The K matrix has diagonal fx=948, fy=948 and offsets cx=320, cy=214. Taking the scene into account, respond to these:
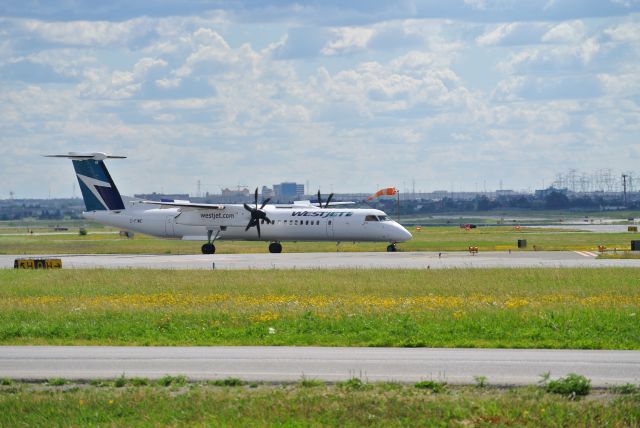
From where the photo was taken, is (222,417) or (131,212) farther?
(131,212)

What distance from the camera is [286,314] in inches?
1032

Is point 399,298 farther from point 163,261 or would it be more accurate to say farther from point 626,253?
point 626,253

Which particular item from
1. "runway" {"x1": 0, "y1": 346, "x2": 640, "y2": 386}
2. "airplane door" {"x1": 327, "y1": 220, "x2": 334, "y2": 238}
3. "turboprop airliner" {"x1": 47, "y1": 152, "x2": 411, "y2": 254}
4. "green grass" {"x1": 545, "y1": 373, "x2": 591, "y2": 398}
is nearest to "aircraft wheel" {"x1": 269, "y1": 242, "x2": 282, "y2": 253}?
"turboprop airliner" {"x1": 47, "y1": 152, "x2": 411, "y2": 254}

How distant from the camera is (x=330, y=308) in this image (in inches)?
1094

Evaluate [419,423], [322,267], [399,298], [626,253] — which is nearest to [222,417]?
[419,423]

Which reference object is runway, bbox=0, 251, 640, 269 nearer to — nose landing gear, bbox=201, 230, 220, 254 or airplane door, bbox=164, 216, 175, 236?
nose landing gear, bbox=201, 230, 220, 254

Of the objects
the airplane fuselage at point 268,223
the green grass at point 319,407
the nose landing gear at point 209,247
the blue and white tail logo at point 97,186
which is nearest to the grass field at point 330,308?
the green grass at point 319,407

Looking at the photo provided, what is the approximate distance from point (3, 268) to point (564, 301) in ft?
98.5

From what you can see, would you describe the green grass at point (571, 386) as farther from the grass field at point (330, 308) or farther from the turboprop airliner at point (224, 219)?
the turboprop airliner at point (224, 219)

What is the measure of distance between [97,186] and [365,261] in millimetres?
23617

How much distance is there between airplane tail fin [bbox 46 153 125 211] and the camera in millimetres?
64500

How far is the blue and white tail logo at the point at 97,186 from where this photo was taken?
64.6 metres

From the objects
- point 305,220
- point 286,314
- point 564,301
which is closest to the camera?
point 286,314

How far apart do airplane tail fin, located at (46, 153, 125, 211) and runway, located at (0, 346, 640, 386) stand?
149 feet
